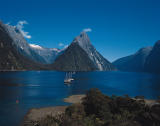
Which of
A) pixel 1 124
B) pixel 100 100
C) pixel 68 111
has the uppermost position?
pixel 100 100

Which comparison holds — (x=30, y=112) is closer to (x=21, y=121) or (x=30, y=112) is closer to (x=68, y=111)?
(x=21, y=121)

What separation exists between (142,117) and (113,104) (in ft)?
44.5

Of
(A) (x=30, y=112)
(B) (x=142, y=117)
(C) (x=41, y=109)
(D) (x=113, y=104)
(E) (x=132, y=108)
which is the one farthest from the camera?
(C) (x=41, y=109)

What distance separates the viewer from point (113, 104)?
44.8 meters

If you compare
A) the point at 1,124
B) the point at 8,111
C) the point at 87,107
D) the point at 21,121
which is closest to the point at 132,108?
the point at 87,107

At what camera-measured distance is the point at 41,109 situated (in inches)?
2320

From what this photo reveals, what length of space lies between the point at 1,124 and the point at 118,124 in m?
32.1

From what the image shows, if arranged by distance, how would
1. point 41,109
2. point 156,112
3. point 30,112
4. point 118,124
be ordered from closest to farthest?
point 118,124 → point 156,112 → point 30,112 → point 41,109

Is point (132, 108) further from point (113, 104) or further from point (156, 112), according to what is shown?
point (156, 112)

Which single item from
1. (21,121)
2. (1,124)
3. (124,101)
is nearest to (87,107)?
(124,101)

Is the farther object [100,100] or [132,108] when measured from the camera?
[100,100]

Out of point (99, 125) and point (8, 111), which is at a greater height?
point (99, 125)

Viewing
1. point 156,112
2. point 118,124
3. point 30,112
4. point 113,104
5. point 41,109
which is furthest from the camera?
point 41,109

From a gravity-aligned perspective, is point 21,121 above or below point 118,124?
below
